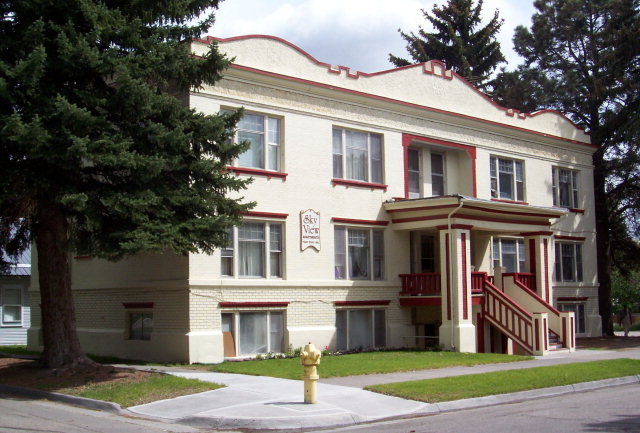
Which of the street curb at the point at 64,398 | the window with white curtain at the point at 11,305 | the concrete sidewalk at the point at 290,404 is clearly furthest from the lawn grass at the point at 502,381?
the window with white curtain at the point at 11,305

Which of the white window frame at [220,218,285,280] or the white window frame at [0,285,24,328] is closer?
the white window frame at [220,218,285,280]

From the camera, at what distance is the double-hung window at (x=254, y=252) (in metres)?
22.2

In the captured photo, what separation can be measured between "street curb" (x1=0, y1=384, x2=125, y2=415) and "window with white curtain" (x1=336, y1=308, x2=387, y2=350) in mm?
10986

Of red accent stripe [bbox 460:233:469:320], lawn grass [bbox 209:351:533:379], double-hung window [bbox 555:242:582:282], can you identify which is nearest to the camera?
lawn grass [bbox 209:351:533:379]

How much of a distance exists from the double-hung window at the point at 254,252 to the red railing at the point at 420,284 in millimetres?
4997

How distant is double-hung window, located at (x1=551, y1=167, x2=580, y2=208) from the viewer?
3316cm

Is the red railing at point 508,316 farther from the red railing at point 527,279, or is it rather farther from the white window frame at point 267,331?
Result: the white window frame at point 267,331

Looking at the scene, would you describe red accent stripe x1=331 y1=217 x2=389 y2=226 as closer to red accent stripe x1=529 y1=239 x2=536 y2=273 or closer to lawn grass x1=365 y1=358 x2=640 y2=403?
red accent stripe x1=529 y1=239 x2=536 y2=273

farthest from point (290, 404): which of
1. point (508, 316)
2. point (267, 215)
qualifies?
point (508, 316)

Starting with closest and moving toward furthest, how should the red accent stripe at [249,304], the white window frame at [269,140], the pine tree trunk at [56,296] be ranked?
the pine tree trunk at [56,296]
the red accent stripe at [249,304]
the white window frame at [269,140]

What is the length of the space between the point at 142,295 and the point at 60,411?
9.01m

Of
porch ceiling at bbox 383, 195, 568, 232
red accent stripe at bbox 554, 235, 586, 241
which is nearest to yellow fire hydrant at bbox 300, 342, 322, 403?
porch ceiling at bbox 383, 195, 568, 232

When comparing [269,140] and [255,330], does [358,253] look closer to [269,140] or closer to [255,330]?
[255,330]

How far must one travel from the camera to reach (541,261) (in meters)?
27.9
